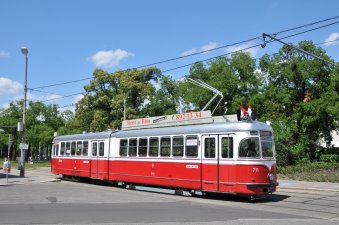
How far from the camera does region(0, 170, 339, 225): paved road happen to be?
11.9 meters

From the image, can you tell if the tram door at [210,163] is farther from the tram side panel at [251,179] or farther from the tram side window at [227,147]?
the tram side panel at [251,179]

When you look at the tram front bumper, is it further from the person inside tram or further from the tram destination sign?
the tram destination sign

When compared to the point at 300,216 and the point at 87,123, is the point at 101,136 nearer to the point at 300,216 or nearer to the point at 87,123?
the point at 300,216

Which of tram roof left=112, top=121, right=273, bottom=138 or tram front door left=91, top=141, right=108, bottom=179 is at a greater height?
tram roof left=112, top=121, right=273, bottom=138

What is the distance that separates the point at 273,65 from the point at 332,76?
4.94m

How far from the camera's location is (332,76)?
117 ft

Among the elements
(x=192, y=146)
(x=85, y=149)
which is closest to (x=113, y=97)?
(x=85, y=149)

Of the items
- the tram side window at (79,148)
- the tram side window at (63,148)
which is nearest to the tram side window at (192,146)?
the tram side window at (79,148)

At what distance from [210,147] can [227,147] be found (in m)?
0.84

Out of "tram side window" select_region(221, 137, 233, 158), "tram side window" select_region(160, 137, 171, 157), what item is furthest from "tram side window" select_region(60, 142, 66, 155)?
"tram side window" select_region(221, 137, 233, 158)

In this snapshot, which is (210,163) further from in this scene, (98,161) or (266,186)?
(98,161)

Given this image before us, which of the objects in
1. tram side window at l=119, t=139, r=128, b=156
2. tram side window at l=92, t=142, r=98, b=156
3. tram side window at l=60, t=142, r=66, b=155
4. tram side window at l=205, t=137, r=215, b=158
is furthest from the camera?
tram side window at l=60, t=142, r=66, b=155

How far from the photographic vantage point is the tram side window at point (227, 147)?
55.1 ft

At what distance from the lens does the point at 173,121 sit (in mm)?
20391
